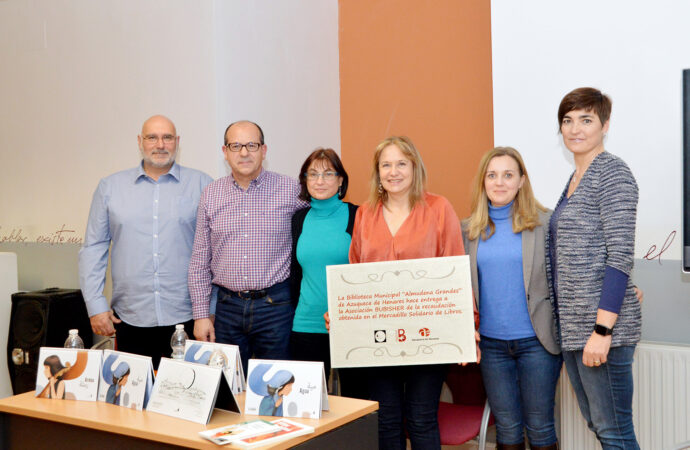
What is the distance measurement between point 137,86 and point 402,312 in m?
2.56

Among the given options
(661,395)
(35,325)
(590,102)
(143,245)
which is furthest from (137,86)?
(661,395)

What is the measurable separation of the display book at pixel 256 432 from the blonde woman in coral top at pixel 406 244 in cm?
81

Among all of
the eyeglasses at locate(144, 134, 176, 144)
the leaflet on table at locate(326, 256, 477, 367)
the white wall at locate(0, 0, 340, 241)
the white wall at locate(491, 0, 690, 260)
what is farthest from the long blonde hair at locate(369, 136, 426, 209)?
the white wall at locate(0, 0, 340, 241)

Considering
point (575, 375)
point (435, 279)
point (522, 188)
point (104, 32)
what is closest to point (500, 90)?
point (522, 188)

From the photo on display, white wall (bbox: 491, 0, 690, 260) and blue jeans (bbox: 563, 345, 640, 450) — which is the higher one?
white wall (bbox: 491, 0, 690, 260)

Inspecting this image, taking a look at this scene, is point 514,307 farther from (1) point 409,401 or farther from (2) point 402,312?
(1) point 409,401

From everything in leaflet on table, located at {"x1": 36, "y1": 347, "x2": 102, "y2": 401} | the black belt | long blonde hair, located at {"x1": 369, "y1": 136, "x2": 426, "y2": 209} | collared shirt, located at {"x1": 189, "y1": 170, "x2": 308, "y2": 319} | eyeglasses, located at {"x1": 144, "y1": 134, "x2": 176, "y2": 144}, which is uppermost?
eyeglasses, located at {"x1": 144, "y1": 134, "x2": 176, "y2": 144}

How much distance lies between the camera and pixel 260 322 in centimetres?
305

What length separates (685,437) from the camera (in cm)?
283

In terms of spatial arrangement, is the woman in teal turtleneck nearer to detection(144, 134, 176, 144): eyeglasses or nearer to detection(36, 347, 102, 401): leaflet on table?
detection(144, 134, 176, 144): eyeglasses

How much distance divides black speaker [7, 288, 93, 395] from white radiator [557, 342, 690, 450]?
331 cm

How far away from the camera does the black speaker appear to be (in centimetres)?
415

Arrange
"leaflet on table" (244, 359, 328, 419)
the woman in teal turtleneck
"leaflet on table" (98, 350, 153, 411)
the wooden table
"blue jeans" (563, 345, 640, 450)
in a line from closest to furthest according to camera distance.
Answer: the wooden table < "leaflet on table" (244, 359, 328, 419) < "leaflet on table" (98, 350, 153, 411) < "blue jeans" (563, 345, 640, 450) < the woman in teal turtleneck

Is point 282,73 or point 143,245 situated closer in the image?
point 143,245
